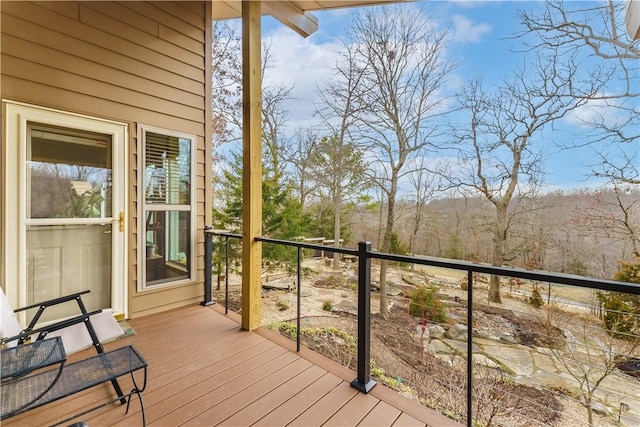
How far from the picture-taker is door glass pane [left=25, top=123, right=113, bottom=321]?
7.73 feet

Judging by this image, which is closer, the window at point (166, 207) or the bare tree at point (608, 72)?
the window at point (166, 207)

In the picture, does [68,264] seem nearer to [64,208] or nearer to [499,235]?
[64,208]

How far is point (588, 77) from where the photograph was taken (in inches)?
192

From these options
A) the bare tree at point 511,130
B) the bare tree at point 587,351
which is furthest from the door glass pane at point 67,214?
the bare tree at point 511,130

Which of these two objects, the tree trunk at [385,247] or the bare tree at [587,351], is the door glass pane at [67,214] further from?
the tree trunk at [385,247]

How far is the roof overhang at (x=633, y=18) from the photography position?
1.20 meters

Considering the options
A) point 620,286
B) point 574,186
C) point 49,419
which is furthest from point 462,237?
point 49,419

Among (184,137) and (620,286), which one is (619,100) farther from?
(184,137)

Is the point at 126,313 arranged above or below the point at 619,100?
below

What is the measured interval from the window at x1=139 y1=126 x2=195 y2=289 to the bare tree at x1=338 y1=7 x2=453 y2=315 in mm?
4790

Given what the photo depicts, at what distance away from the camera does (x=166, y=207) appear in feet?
10.5

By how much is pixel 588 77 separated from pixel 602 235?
2.75 m

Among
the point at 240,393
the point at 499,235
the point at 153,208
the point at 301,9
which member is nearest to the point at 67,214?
the point at 153,208

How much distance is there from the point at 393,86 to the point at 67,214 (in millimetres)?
6973
